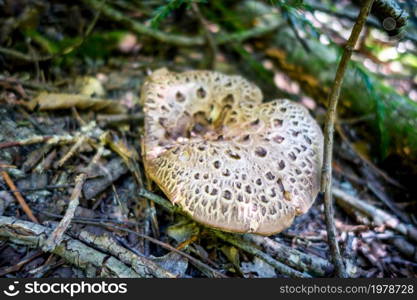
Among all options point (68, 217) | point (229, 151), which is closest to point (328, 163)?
point (229, 151)

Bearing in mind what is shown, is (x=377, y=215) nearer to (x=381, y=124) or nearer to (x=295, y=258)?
(x=381, y=124)

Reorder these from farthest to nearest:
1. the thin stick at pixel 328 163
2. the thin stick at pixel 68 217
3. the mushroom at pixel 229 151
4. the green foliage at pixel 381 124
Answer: the green foliage at pixel 381 124 → the thin stick at pixel 328 163 → the mushroom at pixel 229 151 → the thin stick at pixel 68 217

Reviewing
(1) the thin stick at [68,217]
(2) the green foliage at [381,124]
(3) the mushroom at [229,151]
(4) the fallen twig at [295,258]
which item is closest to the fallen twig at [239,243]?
(4) the fallen twig at [295,258]

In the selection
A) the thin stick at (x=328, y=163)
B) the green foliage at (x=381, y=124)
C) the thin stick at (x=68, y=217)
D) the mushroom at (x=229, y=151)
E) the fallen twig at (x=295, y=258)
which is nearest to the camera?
the thin stick at (x=68, y=217)

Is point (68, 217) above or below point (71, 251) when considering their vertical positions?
above

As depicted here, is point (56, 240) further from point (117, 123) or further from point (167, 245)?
point (117, 123)

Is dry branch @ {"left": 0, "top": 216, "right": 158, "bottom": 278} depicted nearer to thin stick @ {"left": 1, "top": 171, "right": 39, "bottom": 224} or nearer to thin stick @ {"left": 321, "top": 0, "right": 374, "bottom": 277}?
thin stick @ {"left": 1, "top": 171, "right": 39, "bottom": 224}

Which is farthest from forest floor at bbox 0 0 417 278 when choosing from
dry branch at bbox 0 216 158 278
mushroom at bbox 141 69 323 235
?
mushroom at bbox 141 69 323 235

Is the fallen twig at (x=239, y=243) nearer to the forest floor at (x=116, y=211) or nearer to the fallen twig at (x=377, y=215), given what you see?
the forest floor at (x=116, y=211)
